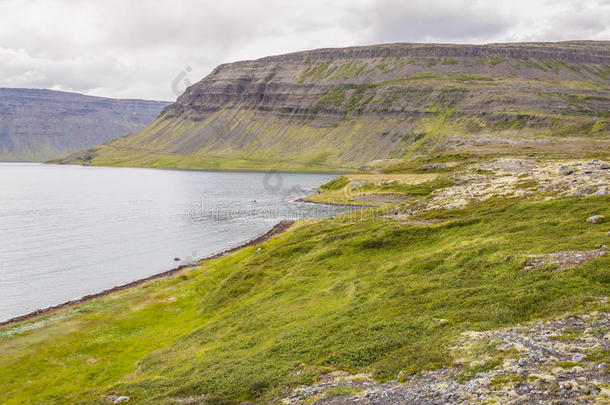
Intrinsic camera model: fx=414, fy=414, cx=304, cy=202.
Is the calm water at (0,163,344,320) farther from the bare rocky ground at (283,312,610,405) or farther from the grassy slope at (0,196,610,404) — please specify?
the bare rocky ground at (283,312,610,405)

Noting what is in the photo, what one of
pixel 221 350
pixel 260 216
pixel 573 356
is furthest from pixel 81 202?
pixel 573 356

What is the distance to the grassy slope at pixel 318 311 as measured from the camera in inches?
1062

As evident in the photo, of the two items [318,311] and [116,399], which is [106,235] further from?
[116,399]

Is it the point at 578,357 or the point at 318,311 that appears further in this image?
the point at 318,311

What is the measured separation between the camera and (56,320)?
55.6 m

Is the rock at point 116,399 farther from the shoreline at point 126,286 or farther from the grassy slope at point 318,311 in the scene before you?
the shoreline at point 126,286

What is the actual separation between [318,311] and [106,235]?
3644 inches

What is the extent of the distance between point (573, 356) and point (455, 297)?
505 inches

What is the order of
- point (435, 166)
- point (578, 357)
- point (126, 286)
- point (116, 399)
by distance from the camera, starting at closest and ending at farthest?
point (578, 357) < point (116, 399) < point (126, 286) < point (435, 166)

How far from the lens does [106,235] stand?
113375 millimetres

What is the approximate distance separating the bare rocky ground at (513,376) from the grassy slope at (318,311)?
4.77 ft

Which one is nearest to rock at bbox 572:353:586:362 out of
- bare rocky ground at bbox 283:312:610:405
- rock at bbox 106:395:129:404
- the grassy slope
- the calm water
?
bare rocky ground at bbox 283:312:610:405

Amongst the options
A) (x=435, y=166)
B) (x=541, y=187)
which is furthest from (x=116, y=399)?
(x=435, y=166)

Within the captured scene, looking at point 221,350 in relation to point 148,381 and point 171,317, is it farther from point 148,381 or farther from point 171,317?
point 171,317
